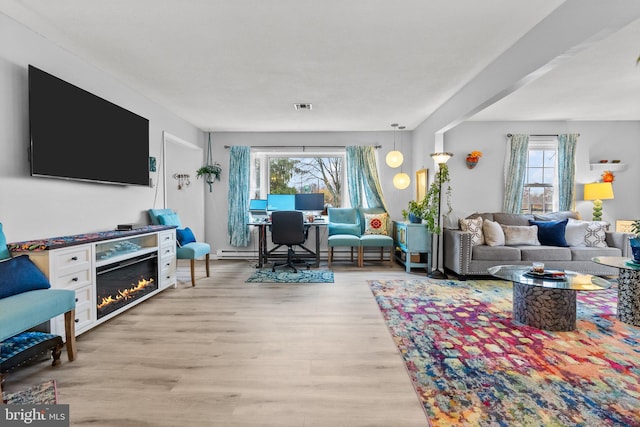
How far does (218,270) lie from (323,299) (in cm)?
228

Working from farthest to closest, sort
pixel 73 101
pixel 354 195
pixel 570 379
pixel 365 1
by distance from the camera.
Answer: pixel 354 195 → pixel 73 101 → pixel 365 1 → pixel 570 379

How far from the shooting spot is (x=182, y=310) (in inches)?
131

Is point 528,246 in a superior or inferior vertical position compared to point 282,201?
inferior

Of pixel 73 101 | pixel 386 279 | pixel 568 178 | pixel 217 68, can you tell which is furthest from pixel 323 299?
pixel 568 178

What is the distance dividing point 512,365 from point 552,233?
10.9 ft

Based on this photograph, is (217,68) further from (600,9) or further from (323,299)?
(600,9)

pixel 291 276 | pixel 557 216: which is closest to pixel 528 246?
pixel 557 216

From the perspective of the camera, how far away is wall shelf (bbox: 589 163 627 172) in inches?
206

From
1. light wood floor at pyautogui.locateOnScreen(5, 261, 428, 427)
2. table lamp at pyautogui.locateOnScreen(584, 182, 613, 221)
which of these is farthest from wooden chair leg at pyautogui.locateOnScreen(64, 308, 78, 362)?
table lamp at pyautogui.locateOnScreen(584, 182, 613, 221)

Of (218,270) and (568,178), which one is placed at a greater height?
(568,178)

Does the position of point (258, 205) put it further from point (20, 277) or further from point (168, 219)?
point (20, 277)

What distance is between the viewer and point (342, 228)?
5.94 meters

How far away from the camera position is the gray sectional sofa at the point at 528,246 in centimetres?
442

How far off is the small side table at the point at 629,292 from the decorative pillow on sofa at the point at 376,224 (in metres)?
3.31
